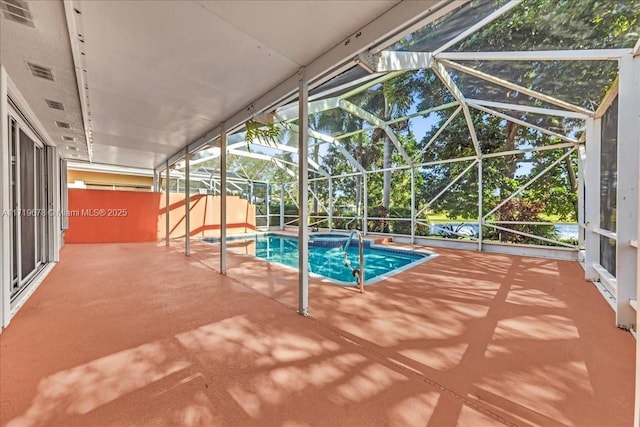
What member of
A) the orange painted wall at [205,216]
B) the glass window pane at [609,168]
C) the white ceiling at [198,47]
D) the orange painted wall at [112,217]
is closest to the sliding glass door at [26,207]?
the white ceiling at [198,47]

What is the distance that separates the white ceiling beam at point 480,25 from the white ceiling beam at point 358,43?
2236mm

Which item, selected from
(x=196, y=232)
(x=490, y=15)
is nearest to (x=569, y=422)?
(x=490, y=15)

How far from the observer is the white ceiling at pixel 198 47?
1.88m

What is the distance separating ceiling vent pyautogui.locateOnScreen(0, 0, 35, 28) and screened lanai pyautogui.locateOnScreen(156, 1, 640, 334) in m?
2.13

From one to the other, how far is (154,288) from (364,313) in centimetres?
306

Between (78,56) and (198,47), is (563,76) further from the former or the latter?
(78,56)

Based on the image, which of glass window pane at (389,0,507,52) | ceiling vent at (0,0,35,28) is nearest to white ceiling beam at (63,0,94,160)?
ceiling vent at (0,0,35,28)

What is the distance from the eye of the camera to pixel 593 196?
3.76 metres

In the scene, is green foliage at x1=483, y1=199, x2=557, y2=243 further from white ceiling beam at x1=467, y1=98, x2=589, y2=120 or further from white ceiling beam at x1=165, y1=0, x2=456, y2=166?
white ceiling beam at x1=165, y1=0, x2=456, y2=166

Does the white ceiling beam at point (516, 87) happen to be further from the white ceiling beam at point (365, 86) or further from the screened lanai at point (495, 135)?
the white ceiling beam at point (365, 86)

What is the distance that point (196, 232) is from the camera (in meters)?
10.8

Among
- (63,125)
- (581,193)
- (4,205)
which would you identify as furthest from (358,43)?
(581,193)

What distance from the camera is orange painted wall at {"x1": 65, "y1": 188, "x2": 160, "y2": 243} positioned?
834 centimetres

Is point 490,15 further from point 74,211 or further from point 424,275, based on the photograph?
point 74,211
